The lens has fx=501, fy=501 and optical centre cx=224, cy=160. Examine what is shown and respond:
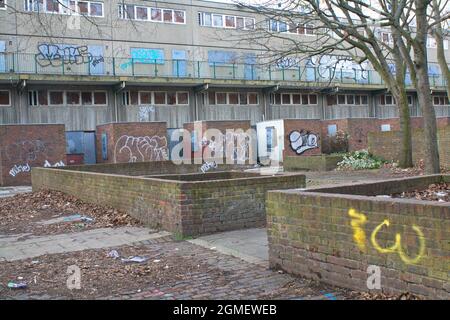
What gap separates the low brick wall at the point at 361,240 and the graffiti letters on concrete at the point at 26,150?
77.1 ft

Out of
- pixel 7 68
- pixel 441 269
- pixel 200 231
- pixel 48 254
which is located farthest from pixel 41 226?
pixel 7 68

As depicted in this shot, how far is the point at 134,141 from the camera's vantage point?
30.4m

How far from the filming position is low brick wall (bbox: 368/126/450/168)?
68.0 ft

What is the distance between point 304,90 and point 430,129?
89.5 ft

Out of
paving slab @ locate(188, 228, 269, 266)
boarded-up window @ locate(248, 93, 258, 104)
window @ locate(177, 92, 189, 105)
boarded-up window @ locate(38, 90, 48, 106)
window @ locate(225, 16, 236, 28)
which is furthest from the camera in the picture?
boarded-up window @ locate(248, 93, 258, 104)

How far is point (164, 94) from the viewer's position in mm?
36156

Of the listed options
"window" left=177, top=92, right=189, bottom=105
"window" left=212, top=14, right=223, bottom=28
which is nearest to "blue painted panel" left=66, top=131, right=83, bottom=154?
"window" left=177, top=92, right=189, bottom=105

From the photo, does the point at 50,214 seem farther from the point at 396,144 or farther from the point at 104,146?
the point at 104,146

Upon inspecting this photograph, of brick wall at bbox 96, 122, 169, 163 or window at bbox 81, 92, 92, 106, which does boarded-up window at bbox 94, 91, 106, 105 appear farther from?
brick wall at bbox 96, 122, 169, 163

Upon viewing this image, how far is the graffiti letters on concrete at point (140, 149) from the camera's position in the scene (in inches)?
1185

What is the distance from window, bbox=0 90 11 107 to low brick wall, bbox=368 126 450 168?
71.9 ft

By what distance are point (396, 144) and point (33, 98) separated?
22254 millimetres

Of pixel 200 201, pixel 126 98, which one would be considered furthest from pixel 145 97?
pixel 200 201

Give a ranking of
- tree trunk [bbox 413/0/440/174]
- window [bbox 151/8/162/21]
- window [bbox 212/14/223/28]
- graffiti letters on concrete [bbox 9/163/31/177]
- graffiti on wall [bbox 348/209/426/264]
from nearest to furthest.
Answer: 1. graffiti on wall [bbox 348/209/426/264]
2. tree trunk [bbox 413/0/440/174]
3. graffiti letters on concrete [bbox 9/163/31/177]
4. window [bbox 151/8/162/21]
5. window [bbox 212/14/223/28]
